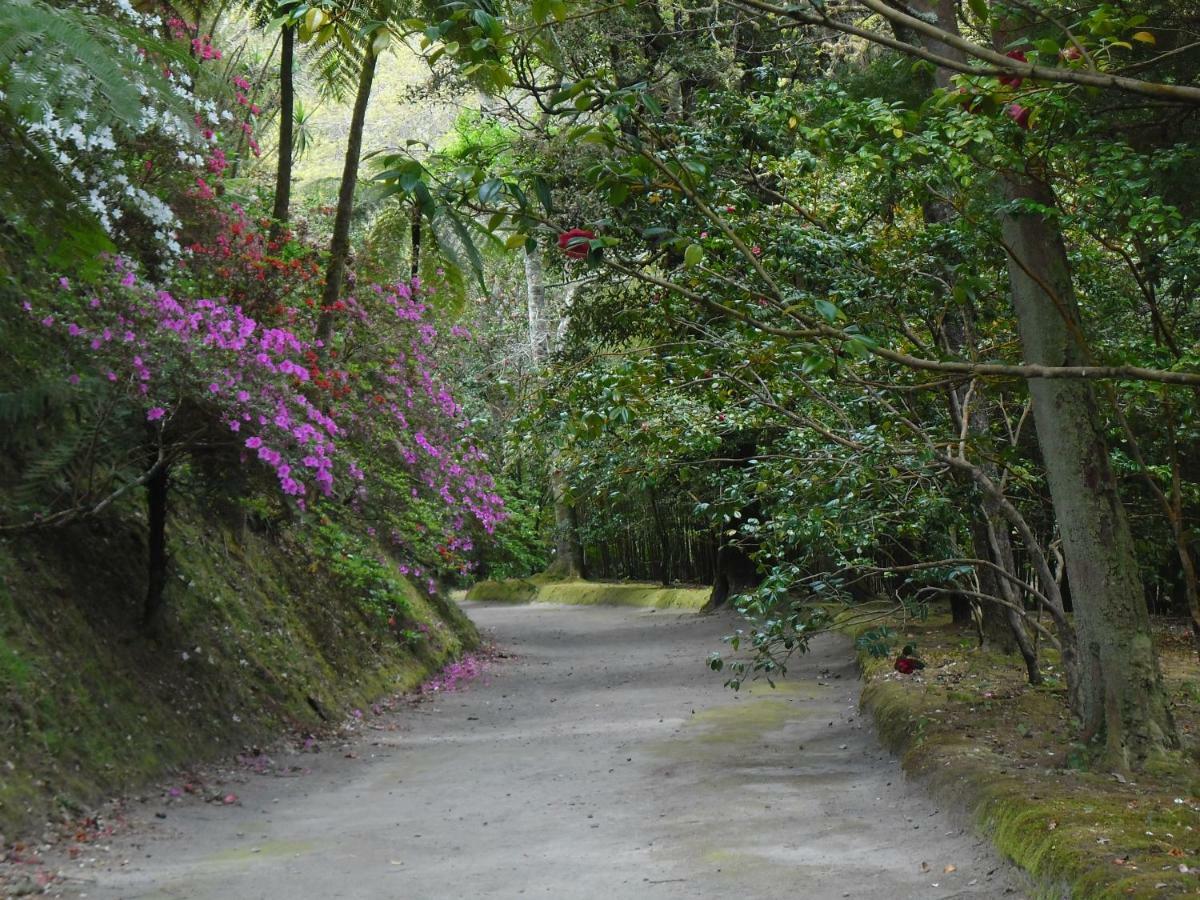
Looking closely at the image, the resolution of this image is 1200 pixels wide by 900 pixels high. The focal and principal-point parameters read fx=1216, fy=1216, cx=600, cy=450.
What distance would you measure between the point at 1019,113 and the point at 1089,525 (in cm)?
250

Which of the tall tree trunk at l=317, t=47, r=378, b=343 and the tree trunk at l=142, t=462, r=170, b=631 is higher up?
the tall tree trunk at l=317, t=47, r=378, b=343

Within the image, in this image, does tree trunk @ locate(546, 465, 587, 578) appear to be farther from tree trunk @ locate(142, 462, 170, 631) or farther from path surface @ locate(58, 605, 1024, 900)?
tree trunk @ locate(142, 462, 170, 631)

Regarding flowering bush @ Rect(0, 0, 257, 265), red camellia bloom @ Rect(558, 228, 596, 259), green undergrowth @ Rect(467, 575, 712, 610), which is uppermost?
flowering bush @ Rect(0, 0, 257, 265)

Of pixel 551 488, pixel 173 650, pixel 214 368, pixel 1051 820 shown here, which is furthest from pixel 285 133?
pixel 551 488

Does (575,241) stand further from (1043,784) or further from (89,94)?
(1043,784)

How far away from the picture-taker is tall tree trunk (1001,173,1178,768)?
20.2 ft

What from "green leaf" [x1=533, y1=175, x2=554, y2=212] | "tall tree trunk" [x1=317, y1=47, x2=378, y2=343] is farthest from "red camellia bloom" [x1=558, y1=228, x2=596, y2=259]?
"tall tree trunk" [x1=317, y1=47, x2=378, y2=343]

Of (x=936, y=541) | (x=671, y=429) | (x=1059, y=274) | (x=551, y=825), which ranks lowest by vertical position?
(x=551, y=825)

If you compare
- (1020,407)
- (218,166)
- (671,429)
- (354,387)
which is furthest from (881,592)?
(218,166)

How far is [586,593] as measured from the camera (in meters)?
27.2

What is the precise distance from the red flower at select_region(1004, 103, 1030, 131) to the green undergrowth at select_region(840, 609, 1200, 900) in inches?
111

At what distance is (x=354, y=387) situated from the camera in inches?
478

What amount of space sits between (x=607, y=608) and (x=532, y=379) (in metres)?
17.8

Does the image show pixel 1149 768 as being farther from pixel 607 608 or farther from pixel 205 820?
pixel 607 608
